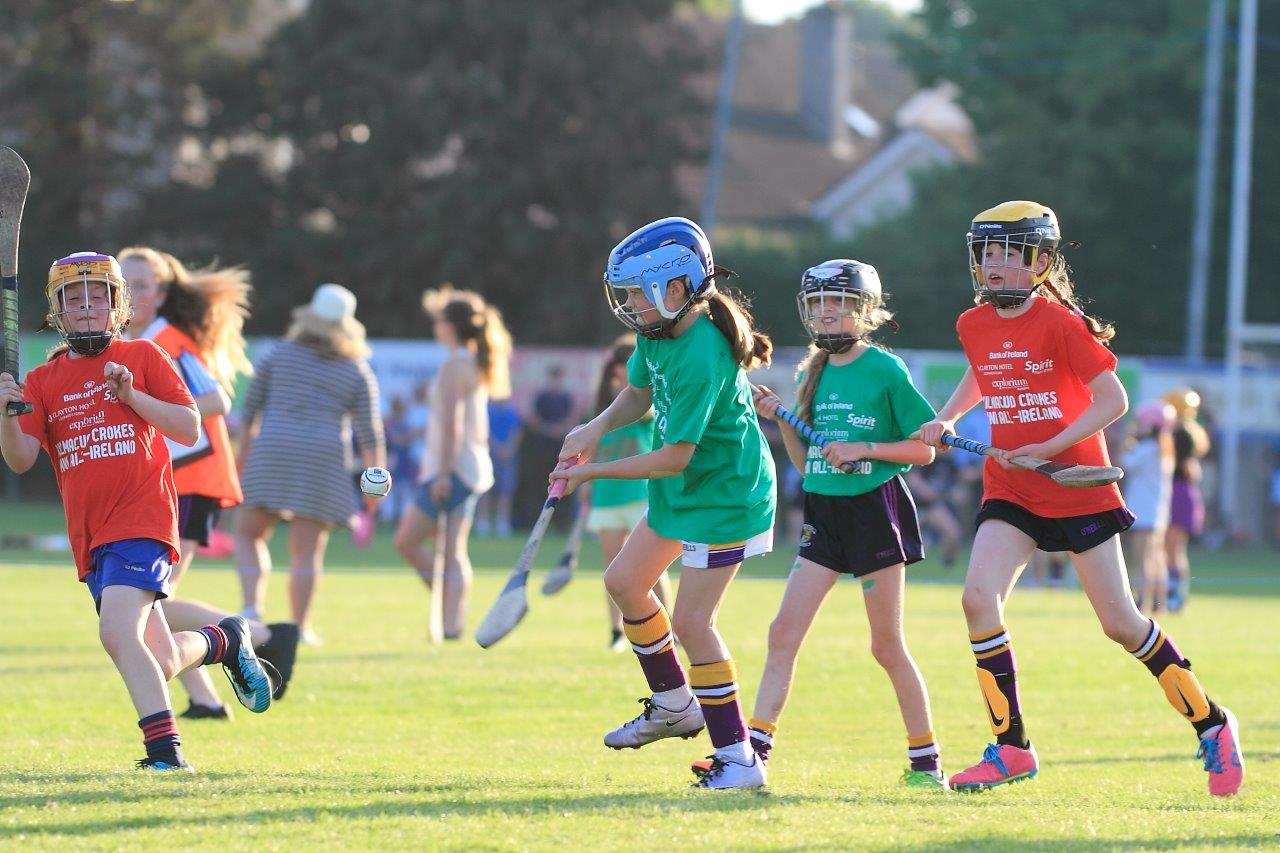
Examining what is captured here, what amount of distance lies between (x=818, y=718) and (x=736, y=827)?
4.06m

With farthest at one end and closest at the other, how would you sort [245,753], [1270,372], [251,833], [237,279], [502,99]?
1. [502,99]
2. [1270,372]
3. [237,279]
4. [245,753]
5. [251,833]

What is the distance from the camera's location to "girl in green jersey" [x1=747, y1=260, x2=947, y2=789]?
7.08 metres

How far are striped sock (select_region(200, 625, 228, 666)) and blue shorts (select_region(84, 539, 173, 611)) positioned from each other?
717mm

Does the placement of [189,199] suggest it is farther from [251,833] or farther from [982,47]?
[251,833]

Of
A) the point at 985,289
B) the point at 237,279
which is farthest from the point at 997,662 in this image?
the point at 237,279

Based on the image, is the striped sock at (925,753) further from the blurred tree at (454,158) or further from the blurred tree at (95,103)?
the blurred tree at (95,103)

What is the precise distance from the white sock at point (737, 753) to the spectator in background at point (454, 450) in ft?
19.1

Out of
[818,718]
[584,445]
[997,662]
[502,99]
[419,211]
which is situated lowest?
[818,718]

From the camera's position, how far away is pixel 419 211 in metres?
36.8

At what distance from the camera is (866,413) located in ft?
23.4

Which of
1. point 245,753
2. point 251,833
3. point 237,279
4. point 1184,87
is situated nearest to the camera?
point 251,833

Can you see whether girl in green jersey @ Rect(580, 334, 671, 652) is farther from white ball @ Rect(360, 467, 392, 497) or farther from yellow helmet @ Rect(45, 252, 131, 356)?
yellow helmet @ Rect(45, 252, 131, 356)

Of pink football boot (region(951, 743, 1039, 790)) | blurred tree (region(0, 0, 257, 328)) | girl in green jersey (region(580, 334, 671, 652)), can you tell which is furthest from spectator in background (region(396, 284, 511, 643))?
blurred tree (region(0, 0, 257, 328))

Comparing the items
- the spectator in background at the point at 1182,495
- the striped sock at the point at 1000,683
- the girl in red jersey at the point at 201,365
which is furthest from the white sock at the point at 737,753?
the spectator in background at the point at 1182,495
